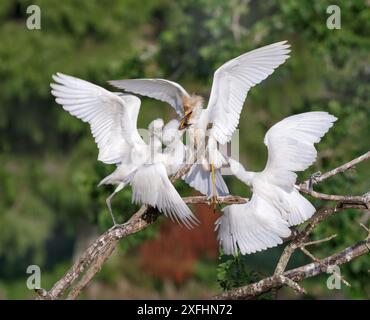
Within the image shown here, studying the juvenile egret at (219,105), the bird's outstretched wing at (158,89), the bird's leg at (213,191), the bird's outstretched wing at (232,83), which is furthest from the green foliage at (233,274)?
the bird's outstretched wing at (158,89)

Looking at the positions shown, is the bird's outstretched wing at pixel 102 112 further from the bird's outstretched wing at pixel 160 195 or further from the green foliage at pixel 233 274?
the green foliage at pixel 233 274

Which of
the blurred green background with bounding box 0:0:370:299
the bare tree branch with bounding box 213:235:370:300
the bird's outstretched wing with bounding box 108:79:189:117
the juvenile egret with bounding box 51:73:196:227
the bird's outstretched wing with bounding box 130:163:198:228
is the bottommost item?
the bare tree branch with bounding box 213:235:370:300

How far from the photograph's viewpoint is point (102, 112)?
5973mm

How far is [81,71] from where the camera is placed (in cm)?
1272

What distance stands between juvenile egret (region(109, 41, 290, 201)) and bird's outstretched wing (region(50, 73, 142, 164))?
0.15m

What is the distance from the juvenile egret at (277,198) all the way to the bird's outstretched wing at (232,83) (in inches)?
21.5

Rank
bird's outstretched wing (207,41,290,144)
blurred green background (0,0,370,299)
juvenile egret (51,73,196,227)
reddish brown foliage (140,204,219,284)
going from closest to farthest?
juvenile egret (51,73,196,227)
bird's outstretched wing (207,41,290,144)
blurred green background (0,0,370,299)
reddish brown foliage (140,204,219,284)

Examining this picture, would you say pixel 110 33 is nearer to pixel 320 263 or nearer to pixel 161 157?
pixel 161 157

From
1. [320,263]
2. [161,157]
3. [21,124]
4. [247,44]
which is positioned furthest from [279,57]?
[21,124]

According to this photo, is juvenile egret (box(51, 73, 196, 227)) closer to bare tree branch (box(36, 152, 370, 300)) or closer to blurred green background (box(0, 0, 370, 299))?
bare tree branch (box(36, 152, 370, 300))

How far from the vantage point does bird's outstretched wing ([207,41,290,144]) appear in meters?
5.98

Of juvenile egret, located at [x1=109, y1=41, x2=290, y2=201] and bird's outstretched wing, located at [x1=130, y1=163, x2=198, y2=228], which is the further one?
juvenile egret, located at [x1=109, y1=41, x2=290, y2=201]

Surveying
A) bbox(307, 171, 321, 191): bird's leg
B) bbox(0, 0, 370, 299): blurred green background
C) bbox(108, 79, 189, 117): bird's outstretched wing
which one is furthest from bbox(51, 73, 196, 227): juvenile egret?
bbox(0, 0, 370, 299): blurred green background

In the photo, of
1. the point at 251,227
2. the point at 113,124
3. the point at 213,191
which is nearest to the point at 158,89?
the point at 113,124
